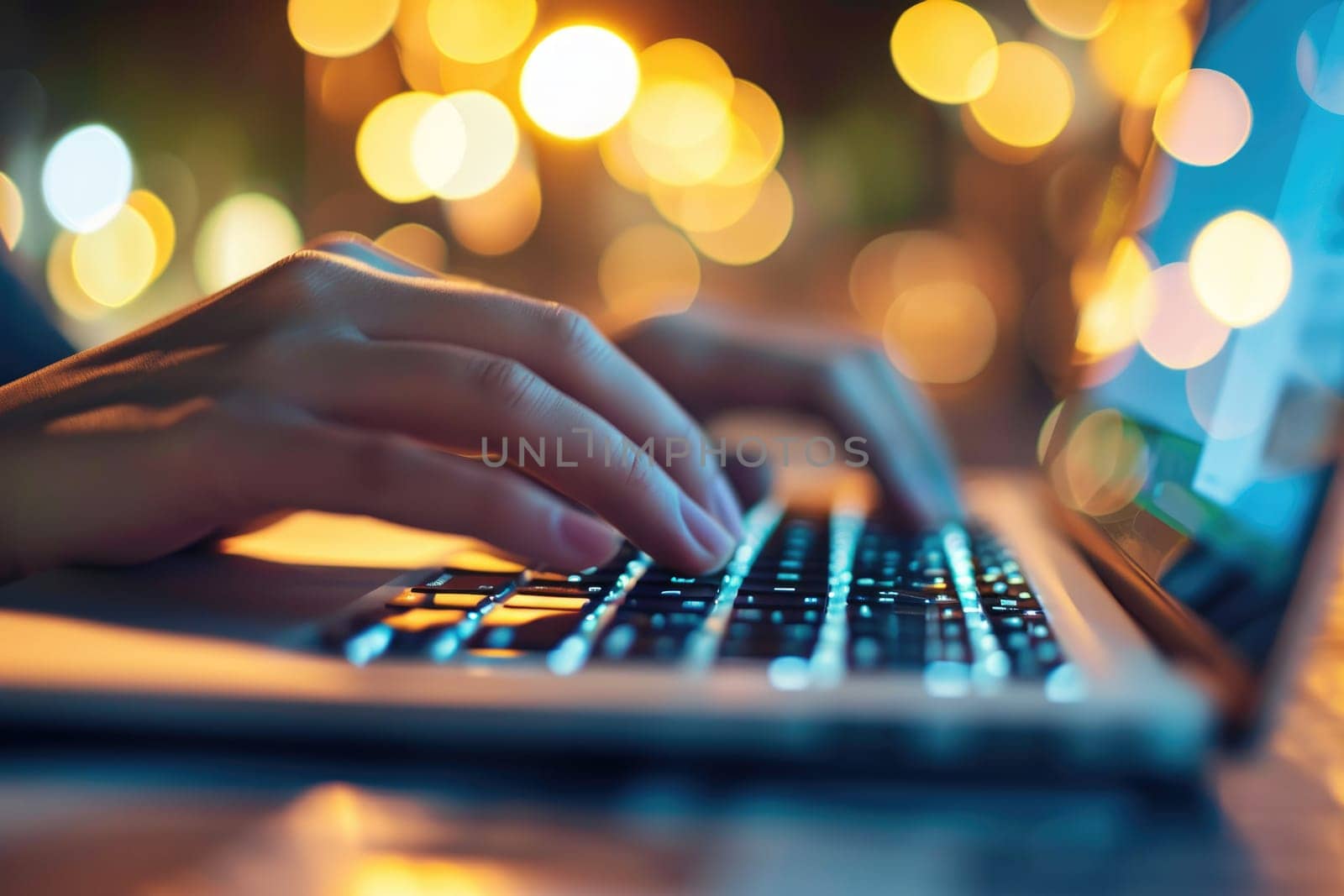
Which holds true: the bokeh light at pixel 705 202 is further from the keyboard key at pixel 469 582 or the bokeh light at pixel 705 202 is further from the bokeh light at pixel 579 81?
the keyboard key at pixel 469 582

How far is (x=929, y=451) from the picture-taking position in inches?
32.4

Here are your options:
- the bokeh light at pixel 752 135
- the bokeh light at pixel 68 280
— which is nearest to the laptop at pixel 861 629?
the bokeh light at pixel 752 135

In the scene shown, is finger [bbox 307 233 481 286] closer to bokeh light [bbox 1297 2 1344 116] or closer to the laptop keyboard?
the laptop keyboard

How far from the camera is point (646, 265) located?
17.8 feet

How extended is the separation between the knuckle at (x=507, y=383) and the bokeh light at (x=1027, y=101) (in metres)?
3.81

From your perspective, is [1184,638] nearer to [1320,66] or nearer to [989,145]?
[1320,66]

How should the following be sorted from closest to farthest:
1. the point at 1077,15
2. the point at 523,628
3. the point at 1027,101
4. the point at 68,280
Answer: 1. the point at 523,628
2. the point at 1077,15
3. the point at 1027,101
4. the point at 68,280

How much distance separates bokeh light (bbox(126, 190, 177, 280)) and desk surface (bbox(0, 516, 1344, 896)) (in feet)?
17.4

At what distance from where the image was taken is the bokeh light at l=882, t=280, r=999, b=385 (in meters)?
4.48

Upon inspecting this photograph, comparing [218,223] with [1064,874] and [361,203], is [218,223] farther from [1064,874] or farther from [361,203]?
[1064,874]

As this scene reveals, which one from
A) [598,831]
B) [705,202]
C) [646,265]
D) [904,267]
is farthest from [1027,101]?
[598,831]

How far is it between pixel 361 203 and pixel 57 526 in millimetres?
4496

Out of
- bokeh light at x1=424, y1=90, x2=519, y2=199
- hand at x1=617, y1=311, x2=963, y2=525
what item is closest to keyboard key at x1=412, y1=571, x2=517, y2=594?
hand at x1=617, y1=311, x2=963, y2=525

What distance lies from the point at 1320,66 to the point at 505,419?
452 mm
